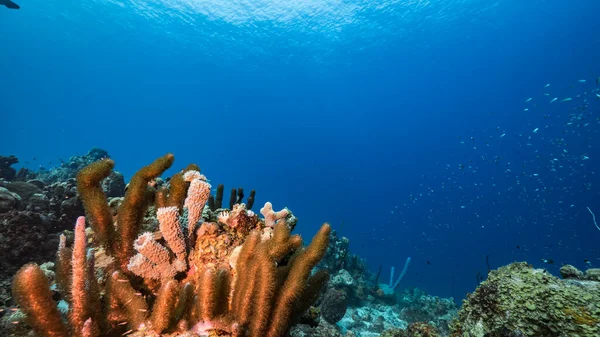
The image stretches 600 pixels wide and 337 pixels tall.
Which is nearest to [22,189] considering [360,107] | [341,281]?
[341,281]

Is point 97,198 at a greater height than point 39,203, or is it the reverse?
point 39,203

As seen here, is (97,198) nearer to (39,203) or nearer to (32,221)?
(32,221)

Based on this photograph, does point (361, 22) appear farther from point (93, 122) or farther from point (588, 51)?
point (93, 122)

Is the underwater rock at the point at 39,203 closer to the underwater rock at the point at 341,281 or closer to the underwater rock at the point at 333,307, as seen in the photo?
the underwater rock at the point at 333,307

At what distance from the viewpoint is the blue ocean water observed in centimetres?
4850

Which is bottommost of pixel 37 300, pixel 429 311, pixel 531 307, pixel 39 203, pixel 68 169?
pixel 37 300

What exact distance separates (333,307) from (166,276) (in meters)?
7.71

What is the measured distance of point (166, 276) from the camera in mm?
2770

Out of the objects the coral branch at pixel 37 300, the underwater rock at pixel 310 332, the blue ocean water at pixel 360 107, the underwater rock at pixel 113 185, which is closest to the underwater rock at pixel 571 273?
the underwater rock at pixel 310 332

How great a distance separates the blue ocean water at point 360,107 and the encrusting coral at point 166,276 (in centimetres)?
1734

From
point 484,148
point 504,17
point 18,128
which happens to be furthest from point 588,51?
point 18,128

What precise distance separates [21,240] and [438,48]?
226ft

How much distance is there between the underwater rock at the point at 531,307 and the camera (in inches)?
86.0

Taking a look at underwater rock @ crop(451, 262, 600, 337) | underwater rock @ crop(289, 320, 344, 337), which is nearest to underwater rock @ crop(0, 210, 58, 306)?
underwater rock @ crop(289, 320, 344, 337)
